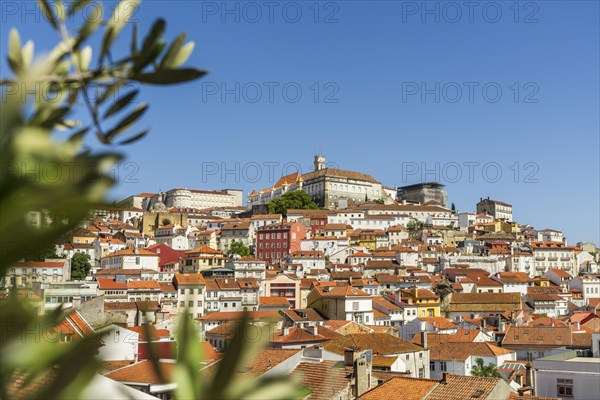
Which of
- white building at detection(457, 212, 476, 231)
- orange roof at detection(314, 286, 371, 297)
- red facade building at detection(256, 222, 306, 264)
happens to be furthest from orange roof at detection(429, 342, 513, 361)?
white building at detection(457, 212, 476, 231)

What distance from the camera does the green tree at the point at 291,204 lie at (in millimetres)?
95375

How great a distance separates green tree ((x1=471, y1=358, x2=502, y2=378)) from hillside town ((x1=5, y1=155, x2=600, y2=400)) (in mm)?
140

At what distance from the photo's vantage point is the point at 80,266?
5416cm

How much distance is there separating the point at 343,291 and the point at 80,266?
69.8ft

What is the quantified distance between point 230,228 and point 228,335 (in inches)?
3215

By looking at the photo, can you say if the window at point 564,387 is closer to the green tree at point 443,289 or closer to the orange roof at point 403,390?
the orange roof at point 403,390

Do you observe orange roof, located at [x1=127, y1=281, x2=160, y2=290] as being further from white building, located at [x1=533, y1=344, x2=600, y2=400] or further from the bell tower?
the bell tower

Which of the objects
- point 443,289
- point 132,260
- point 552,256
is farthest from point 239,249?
point 552,256

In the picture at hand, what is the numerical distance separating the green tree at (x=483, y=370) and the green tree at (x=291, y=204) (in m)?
61.3

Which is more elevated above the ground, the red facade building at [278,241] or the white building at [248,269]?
the red facade building at [278,241]

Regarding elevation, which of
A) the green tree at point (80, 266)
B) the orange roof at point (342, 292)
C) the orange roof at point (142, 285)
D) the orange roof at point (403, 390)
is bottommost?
the orange roof at point (342, 292)

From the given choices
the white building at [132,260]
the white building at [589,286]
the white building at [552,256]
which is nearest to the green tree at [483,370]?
the white building at [132,260]

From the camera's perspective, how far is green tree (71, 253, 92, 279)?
51.4 meters

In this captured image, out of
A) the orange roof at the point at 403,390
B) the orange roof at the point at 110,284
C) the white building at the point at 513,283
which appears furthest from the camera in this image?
the white building at the point at 513,283
